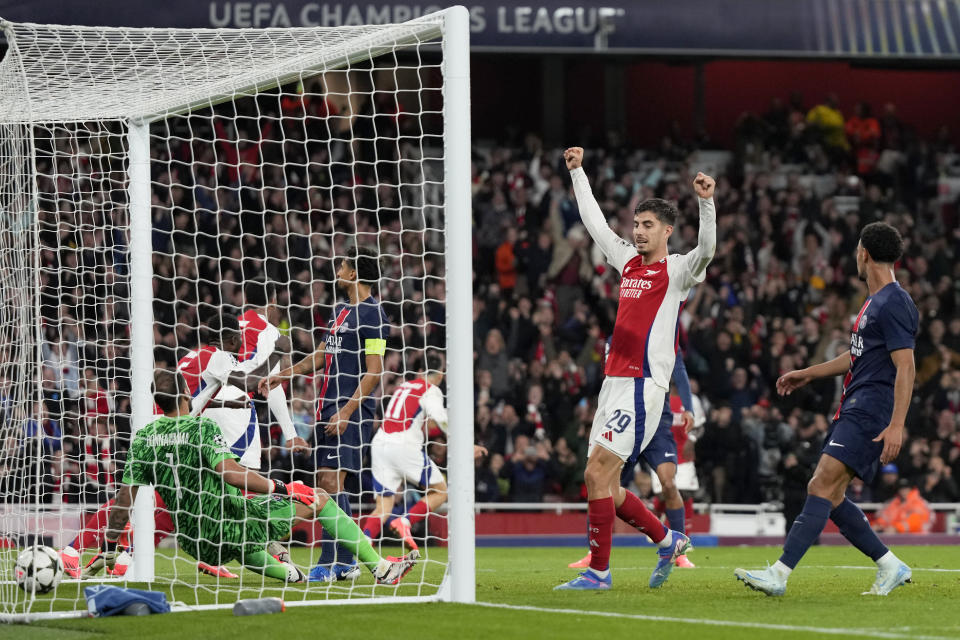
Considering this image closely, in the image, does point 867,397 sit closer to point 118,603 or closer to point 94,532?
point 118,603

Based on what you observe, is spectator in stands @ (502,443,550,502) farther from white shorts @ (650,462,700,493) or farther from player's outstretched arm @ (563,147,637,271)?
player's outstretched arm @ (563,147,637,271)

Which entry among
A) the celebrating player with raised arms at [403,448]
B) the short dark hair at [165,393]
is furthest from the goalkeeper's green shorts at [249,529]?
the celebrating player with raised arms at [403,448]

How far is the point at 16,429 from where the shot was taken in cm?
919

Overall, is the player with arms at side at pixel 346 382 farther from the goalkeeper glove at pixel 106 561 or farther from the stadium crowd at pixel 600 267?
the stadium crowd at pixel 600 267

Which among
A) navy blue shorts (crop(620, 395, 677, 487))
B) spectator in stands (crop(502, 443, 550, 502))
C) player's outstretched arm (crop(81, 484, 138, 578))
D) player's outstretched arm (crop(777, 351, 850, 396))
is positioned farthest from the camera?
spectator in stands (crop(502, 443, 550, 502))

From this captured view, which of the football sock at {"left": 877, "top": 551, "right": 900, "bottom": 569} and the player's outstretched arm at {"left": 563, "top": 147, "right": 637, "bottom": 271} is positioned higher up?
the player's outstretched arm at {"left": 563, "top": 147, "right": 637, "bottom": 271}

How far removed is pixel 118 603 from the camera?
7484 millimetres

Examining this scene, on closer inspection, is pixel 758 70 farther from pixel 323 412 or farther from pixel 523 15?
pixel 323 412

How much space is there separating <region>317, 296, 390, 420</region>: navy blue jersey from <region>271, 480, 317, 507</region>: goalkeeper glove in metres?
1.11

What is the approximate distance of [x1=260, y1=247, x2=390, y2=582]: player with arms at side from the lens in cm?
959

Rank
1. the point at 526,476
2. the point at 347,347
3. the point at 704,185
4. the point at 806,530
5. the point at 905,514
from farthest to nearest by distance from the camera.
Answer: the point at 905,514 → the point at 526,476 → the point at 347,347 → the point at 806,530 → the point at 704,185

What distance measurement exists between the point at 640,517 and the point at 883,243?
88.8 inches

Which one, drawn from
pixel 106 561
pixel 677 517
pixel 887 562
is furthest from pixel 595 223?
pixel 106 561

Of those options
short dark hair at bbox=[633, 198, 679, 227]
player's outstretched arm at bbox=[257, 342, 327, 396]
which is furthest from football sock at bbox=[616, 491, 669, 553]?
player's outstretched arm at bbox=[257, 342, 327, 396]
